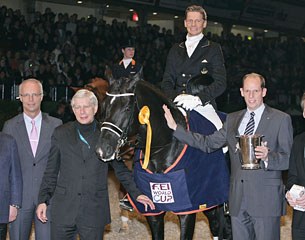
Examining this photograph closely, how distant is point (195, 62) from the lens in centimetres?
603

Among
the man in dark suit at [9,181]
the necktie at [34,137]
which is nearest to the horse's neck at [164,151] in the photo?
the necktie at [34,137]

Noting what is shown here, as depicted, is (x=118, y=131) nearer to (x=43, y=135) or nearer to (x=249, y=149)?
(x=43, y=135)

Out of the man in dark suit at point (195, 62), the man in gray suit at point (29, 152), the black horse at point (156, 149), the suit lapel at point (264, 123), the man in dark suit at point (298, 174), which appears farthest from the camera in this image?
the man in dark suit at point (195, 62)

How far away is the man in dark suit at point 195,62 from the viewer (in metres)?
5.91

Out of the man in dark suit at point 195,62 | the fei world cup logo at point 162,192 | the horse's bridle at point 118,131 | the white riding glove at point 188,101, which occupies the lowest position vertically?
the fei world cup logo at point 162,192

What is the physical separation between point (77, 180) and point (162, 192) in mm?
881

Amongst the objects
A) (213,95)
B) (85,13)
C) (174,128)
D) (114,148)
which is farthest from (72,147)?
(85,13)

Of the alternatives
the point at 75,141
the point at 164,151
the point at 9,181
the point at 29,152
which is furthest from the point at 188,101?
the point at 9,181

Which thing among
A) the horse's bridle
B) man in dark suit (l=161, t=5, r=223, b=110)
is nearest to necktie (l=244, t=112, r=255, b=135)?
man in dark suit (l=161, t=5, r=223, b=110)

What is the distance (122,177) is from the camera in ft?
16.8

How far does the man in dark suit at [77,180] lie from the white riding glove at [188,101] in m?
0.93

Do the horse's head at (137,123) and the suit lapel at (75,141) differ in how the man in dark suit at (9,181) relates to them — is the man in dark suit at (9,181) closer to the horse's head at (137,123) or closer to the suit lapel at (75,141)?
the suit lapel at (75,141)

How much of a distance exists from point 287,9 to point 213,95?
2149 cm

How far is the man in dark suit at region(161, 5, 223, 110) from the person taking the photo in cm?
591
